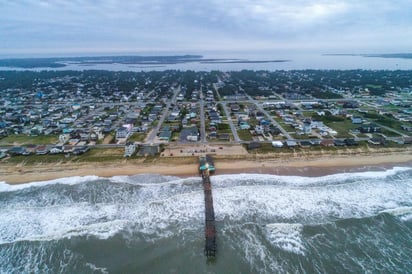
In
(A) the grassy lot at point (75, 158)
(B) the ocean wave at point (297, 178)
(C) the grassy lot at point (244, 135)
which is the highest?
(C) the grassy lot at point (244, 135)

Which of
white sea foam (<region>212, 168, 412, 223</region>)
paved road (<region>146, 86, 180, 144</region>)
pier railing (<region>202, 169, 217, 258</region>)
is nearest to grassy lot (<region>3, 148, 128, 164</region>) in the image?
paved road (<region>146, 86, 180, 144</region>)

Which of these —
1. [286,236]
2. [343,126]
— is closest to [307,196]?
[286,236]

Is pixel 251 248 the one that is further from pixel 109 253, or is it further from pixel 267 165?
pixel 267 165

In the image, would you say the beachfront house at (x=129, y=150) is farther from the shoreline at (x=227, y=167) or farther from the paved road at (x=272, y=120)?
the paved road at (x=272, y=120)

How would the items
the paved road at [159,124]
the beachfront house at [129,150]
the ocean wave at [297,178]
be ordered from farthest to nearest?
the paved road at [159,124]
the beachfront house at [129,150]
the ocean wave at [297,178]

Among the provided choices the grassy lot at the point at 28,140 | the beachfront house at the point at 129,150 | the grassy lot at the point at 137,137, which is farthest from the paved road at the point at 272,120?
the grassy lot at the point at 28,140

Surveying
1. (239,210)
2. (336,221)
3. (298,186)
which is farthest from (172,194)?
(336,221)

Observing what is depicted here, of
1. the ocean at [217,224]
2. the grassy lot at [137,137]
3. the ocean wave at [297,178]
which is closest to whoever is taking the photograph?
the ocean at [217,224]
